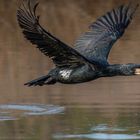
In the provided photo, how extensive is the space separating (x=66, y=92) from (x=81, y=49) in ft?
3.06

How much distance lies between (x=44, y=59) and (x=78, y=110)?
4.30 metres

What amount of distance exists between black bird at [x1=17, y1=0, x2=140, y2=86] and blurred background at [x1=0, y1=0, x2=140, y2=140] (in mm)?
527

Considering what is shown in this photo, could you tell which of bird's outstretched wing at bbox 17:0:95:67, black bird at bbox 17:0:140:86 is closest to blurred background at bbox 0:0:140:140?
black bird at bbox 17:0:140:86

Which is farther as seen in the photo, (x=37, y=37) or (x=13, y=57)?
(x=13, y=57)

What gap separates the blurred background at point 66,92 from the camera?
9805mm

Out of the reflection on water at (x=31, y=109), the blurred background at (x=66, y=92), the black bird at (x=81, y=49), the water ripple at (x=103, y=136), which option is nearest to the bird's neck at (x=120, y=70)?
the black bird at (x=81, y=49)

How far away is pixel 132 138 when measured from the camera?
29.9ft

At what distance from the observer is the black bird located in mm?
9086

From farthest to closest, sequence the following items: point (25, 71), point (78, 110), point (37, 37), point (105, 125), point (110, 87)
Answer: point (25, 71)
point (110, 87)
point (78, 110)
point (105, 125)
point (37, 37)

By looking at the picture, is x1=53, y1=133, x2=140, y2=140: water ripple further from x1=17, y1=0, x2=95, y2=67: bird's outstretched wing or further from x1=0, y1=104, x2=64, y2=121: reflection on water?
x1=0, y1=104, x2=64, y2=121: reflection on water

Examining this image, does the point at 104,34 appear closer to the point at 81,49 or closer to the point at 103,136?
the point at 81,49

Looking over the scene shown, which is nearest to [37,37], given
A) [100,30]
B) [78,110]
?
[78,110]

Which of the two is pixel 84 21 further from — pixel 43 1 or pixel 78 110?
pixel 78 110

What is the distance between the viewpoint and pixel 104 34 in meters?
11.5
